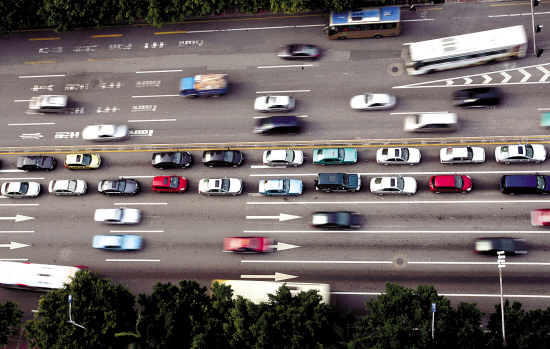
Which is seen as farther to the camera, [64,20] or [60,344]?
[64,20]

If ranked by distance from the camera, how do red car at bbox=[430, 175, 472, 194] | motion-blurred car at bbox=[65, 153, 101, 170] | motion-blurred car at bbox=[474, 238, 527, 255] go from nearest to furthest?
motion-blurred car at bbox=[474, 238, 527, 255], red car at bbox=[430, 175, 472, 194], motion-blurred car at bbox=[65, 153, 101, 170]

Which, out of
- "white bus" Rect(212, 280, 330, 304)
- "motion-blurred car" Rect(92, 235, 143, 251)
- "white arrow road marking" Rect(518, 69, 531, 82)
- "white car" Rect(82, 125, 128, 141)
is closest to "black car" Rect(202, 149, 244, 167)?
"white car" Rect(82, 125, 128, 141)

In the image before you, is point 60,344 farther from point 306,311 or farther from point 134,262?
point 306,311

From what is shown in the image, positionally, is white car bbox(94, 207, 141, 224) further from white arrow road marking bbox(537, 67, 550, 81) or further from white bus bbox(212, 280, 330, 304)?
white arrow road marking bbox(537, 67, 550, 81)

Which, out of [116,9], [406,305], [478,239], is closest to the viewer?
[406,305]

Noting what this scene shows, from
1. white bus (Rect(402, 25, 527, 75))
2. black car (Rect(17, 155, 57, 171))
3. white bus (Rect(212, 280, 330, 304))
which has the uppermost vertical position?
white bus (Rect(402, 25, 527, 75))

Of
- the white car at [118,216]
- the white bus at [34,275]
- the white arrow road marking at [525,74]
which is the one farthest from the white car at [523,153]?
the white bus at [34,275]

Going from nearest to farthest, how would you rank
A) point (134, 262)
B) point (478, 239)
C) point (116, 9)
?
point (478, 239) → point (134, 262) → point (116, 9)

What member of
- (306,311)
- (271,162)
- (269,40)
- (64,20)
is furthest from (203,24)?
(306,311)
